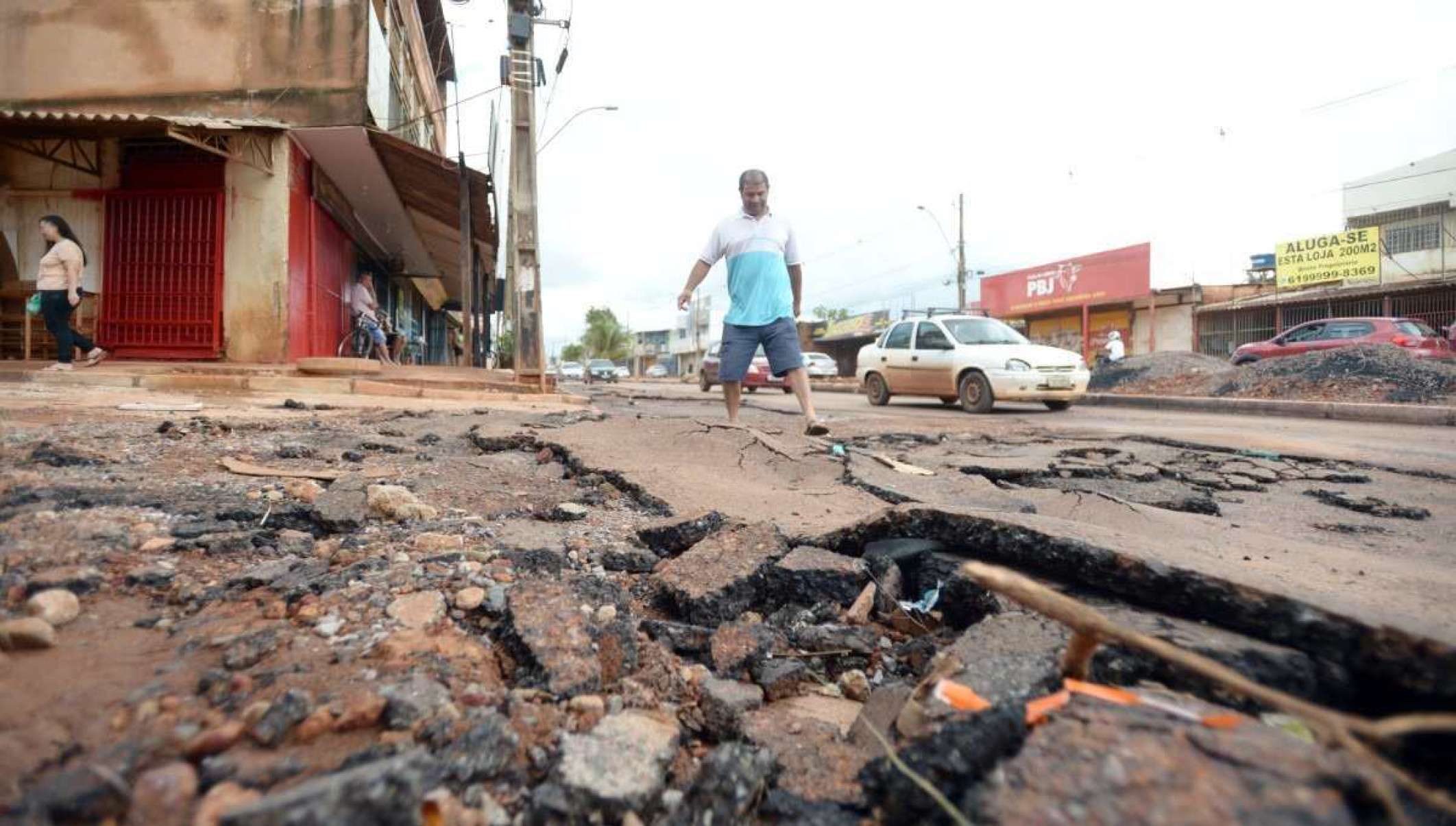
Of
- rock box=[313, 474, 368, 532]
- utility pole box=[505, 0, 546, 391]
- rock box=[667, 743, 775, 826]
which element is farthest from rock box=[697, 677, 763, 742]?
utility pole box=[505, 0, 546, 391]

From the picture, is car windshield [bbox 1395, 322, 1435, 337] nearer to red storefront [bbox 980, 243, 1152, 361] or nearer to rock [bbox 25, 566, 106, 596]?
red storefront [bbox 980, 243, 1152, 361]

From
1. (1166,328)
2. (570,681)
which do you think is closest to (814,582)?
(570,681)

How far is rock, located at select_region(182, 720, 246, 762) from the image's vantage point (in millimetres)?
934

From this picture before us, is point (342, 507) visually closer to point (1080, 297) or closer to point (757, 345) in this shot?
point (757, 345)

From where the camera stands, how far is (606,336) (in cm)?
8075

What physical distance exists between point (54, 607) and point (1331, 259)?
2853cm

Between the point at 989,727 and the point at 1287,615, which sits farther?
the point at 1287,615

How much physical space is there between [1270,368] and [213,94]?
15.2 metres

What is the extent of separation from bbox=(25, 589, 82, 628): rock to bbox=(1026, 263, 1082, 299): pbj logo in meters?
29.3

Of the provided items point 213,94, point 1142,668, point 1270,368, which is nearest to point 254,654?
point 1142,668

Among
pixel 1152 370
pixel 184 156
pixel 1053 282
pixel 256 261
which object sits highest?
pixel 1053 282

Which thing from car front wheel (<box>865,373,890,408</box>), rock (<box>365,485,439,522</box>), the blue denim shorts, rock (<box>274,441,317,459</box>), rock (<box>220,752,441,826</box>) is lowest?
rock (<box>220,752,441,826</box>)

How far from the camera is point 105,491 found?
2.10 metres

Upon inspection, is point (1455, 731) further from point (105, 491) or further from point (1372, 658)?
point (105, 491)
